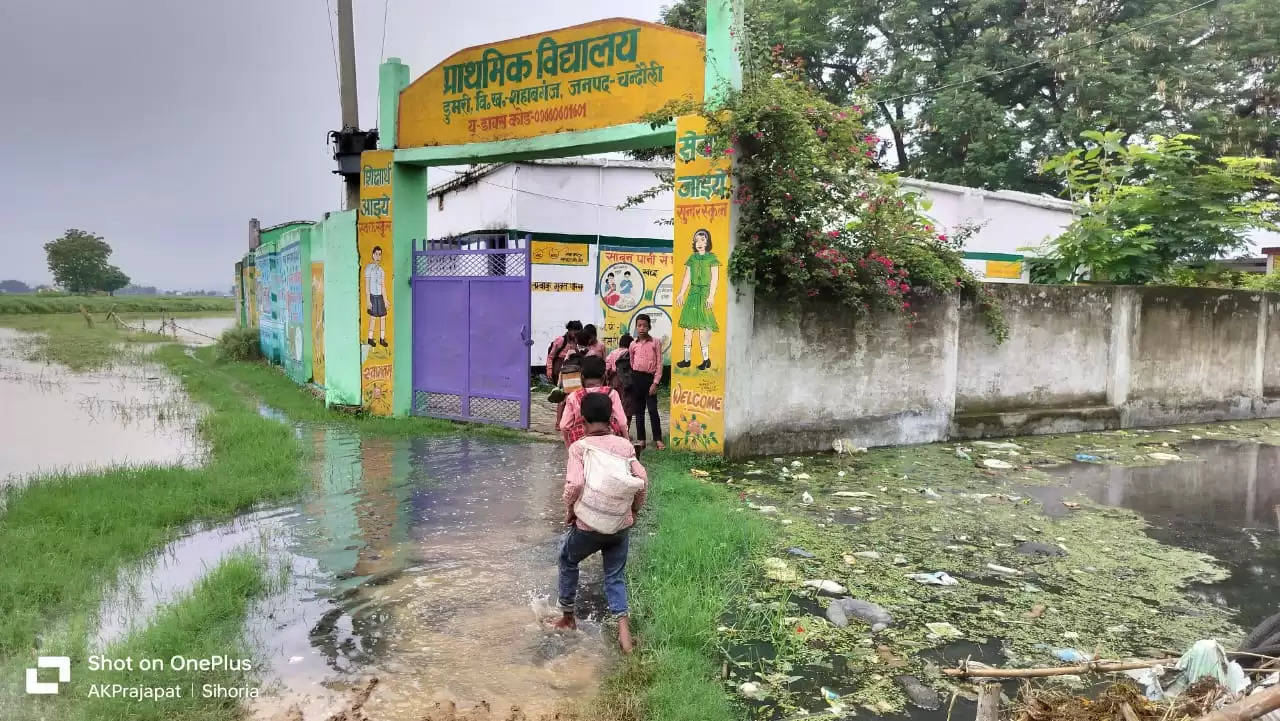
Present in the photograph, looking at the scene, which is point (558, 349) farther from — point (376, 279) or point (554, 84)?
point (376, 279)

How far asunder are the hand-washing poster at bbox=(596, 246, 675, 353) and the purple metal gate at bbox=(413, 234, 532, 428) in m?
3.92

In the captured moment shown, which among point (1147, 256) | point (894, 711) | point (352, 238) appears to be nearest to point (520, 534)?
point (894, 711)

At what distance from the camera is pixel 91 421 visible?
10102 mm

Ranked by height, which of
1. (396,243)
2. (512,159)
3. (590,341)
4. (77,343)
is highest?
(512,159)

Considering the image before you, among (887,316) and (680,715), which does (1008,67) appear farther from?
(680,715)

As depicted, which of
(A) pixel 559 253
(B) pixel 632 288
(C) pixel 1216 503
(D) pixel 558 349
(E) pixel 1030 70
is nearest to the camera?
(C) pixel 1216 503

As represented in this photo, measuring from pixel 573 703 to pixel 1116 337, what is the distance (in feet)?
33.2

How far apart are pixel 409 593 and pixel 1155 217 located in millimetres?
11156

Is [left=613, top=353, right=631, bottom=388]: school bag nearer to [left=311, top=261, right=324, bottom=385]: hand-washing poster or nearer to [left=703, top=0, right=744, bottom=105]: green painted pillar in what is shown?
[left=703, top=0, right=744, bottom=105]: green painted pillar

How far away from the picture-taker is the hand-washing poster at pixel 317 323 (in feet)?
40.4

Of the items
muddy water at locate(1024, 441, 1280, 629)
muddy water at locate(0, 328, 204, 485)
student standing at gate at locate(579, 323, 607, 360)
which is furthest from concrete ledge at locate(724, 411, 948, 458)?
muddy water at locate(0, 328, 204, 485)

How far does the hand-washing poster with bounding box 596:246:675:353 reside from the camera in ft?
44.3

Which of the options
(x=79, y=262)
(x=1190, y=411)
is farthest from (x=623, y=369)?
(x=79, y=262)

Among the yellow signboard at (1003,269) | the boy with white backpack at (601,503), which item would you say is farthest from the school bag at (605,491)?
the yellow signboard at (1003,269)
